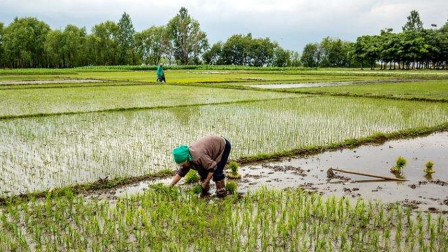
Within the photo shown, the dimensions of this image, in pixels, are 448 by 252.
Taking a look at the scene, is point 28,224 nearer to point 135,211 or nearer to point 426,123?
point 135,211

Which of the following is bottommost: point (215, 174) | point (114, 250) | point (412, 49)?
point (114, 250)

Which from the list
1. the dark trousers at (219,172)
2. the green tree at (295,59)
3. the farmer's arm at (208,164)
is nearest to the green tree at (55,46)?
the green tree at (295,59)

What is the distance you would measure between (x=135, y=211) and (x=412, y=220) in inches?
111

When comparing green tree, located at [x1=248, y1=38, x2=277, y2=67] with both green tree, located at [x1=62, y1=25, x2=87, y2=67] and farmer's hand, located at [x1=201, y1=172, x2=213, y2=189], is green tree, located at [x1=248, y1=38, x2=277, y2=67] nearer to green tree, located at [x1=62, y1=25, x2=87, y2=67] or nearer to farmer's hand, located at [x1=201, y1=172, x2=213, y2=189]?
green tree, located at [x1=62, y1=25, x2=87, y2=67]

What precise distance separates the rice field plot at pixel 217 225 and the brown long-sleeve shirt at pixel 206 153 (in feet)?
1.23

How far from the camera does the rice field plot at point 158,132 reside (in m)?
5.82

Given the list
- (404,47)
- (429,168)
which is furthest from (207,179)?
(404,47)

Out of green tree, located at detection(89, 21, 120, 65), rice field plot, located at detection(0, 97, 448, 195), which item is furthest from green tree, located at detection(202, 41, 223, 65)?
rice field plot, located at detection(0, 97, 448, 195)

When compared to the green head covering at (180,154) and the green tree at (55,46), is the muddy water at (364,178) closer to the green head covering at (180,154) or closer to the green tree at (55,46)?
the green head covering at (180,154)

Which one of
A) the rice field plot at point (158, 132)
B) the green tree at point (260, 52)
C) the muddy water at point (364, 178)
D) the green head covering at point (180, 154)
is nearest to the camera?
the green head covering at point (180, 154)

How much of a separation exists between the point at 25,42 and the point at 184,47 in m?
25.8

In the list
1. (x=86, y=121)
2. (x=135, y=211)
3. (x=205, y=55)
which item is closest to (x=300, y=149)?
(x=135, y=211)

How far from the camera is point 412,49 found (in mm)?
53531

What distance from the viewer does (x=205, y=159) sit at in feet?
14.6
